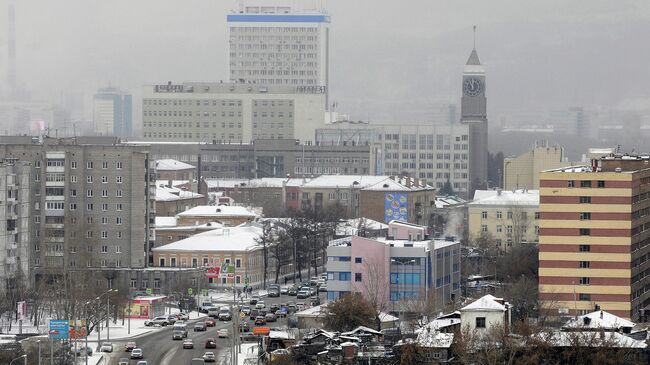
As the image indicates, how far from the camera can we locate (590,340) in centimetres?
2953

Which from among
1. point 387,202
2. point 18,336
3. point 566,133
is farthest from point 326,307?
point 566,133

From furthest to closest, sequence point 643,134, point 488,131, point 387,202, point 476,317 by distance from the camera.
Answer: point 488,131 → point 643,134 → point 387,202 → point 476,317

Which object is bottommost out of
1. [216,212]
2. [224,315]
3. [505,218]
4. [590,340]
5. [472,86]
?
[224,315]

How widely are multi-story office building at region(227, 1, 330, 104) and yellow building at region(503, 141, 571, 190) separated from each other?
131 ft

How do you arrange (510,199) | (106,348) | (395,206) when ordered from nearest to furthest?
(106,348), (510,199), (395,206)

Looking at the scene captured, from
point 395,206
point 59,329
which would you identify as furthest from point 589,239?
point 395,206

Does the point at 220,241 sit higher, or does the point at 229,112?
the point at 229,112

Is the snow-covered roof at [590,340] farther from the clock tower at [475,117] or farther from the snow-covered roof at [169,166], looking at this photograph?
the clock tower at [475,117]

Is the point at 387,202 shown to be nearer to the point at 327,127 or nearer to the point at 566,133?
the point at 566,133

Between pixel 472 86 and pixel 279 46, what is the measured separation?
85.2ft

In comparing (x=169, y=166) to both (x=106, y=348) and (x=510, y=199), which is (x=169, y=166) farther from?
(x=106, y=348)

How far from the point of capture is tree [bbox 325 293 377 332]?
35438mm

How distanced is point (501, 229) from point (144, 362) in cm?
3166

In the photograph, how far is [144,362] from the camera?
107 ft
